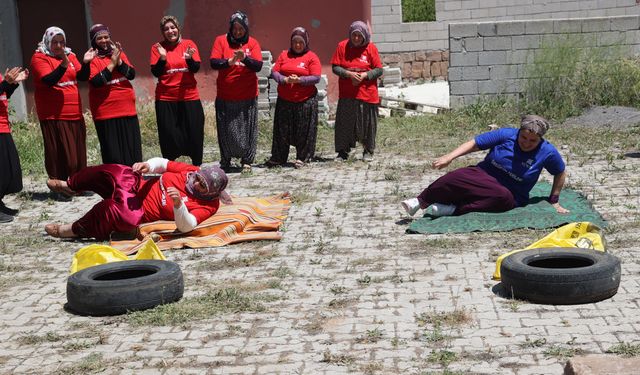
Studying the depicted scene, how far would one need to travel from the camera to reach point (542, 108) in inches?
647

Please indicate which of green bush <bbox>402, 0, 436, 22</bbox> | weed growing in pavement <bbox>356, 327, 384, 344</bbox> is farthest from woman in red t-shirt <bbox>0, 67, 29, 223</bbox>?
green bush <bbox>402, 0, 436, 22</bbox>

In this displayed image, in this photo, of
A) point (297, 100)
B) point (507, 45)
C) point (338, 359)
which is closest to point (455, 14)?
point (507, 45)

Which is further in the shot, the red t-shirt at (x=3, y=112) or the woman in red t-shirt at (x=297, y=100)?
the woman in red t-shirt at (x=297, y=100)

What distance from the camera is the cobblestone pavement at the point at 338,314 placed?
566cm

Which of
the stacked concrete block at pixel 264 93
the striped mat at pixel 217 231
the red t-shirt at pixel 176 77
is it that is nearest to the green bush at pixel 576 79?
the stacked concrete block at pixel 264 93

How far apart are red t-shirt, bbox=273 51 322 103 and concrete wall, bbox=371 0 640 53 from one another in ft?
39.2

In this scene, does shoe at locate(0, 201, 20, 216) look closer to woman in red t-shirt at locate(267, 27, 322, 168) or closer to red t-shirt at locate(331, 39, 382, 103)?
woman in red t-shirt at locate(267, 27, 322, 168)

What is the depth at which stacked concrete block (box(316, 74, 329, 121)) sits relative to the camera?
53.8 feet

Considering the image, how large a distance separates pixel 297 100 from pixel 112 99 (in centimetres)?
252

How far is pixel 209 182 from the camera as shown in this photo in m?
8.77

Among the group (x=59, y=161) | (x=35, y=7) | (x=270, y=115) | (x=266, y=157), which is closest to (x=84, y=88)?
(x=35, y=7)

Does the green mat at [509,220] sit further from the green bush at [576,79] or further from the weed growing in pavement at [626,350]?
the green bush at [576,79]

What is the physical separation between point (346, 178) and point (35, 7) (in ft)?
23.1

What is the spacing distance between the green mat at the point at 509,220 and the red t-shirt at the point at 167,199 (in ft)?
5.88
